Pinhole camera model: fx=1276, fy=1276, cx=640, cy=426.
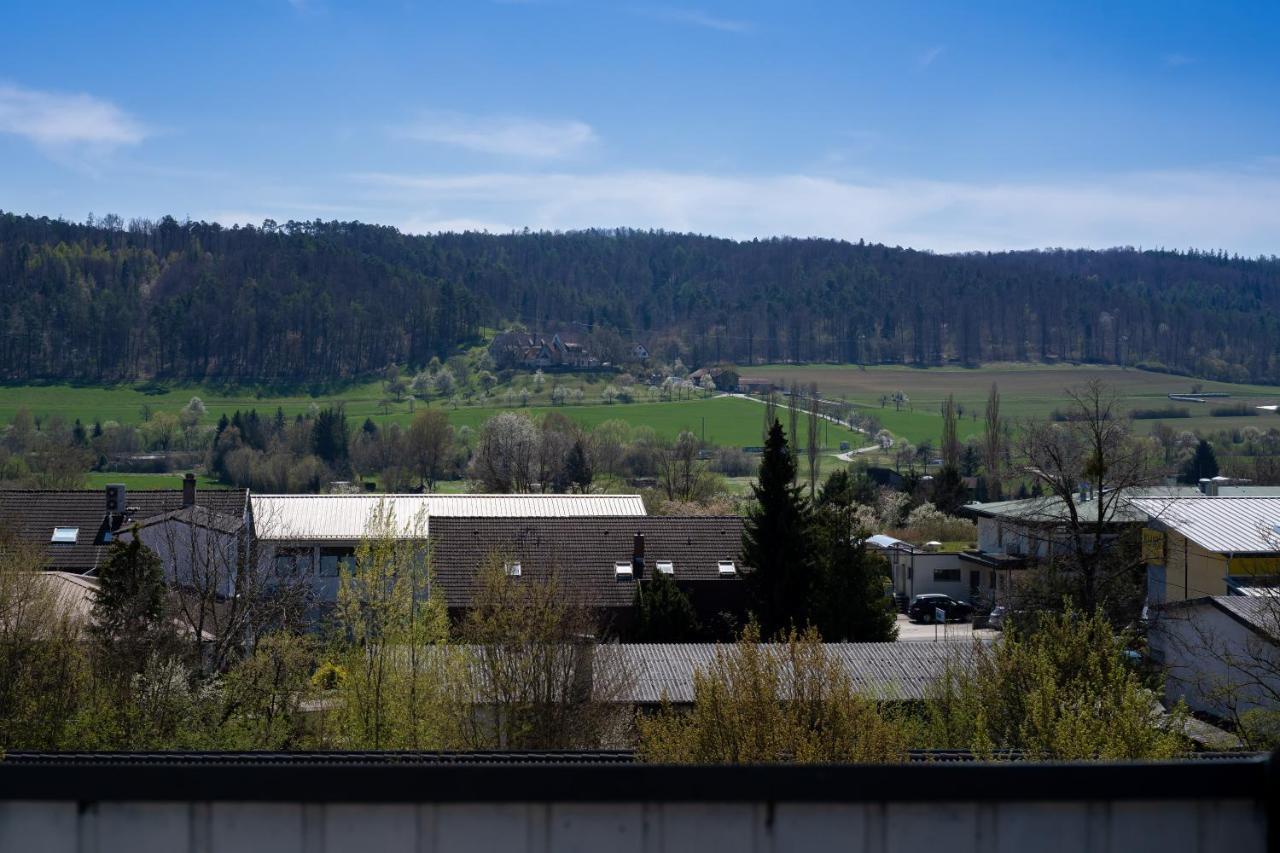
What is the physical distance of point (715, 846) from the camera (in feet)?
18.6

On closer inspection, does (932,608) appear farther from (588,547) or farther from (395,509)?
(395,509)

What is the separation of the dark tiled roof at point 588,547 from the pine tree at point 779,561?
2.07 metres

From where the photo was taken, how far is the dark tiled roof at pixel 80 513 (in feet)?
→ 130

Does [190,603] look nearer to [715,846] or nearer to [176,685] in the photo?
[176,685]

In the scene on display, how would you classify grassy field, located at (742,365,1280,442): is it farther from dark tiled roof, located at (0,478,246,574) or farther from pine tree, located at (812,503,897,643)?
dark tiled roof, located at (0,478,246,574)

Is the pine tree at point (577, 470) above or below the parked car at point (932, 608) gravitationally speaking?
above

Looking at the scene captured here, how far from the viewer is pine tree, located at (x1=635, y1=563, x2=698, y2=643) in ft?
111

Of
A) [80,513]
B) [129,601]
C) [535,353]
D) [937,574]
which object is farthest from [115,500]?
[535,353]

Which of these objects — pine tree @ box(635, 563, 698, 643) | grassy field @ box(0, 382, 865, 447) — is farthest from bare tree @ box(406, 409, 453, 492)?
pine tree @ box(635, 563, 698, 643)

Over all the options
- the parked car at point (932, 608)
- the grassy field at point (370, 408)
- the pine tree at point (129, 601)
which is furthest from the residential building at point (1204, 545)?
the grassy field at point (370, 408)

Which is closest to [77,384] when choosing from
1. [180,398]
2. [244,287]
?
[180,398]

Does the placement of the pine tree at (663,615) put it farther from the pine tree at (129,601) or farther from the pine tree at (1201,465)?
the pine tree at (1201,465)

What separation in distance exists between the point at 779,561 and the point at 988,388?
4798 inches

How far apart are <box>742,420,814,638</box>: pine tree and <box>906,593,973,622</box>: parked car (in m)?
12.1
